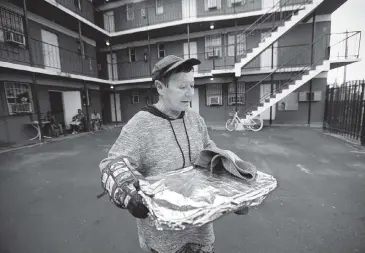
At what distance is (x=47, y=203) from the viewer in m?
3.32

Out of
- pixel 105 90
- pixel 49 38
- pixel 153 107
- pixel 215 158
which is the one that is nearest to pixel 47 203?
pixel 153 107

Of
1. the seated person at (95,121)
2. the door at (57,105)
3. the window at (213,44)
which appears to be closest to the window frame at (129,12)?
the window at (213,44)

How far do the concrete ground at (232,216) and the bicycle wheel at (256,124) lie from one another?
16.2 feet

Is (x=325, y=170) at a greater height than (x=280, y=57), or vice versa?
(x=280, y=57)

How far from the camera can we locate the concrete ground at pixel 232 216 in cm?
226

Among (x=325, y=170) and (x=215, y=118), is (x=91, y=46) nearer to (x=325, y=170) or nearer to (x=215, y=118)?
(x=215, y=118)

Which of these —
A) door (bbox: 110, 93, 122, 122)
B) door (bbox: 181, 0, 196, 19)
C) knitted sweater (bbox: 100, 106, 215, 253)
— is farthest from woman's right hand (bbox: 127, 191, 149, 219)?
door (bbox: 110, 93, 122, 122)

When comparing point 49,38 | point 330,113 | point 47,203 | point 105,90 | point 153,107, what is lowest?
point 47,203

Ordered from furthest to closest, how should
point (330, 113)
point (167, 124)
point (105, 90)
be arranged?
point (105, 90) < point (330, 113) < point (167, 124)

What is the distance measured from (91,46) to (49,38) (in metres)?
3.49

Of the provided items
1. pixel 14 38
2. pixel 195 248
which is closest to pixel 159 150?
pixel 195 248

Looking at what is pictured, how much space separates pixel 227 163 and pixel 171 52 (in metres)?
13.9

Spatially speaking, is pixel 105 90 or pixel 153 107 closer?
pixel 153 107

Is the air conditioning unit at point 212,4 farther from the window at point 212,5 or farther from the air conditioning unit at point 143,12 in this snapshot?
the air conditioning unit at point 143,12
